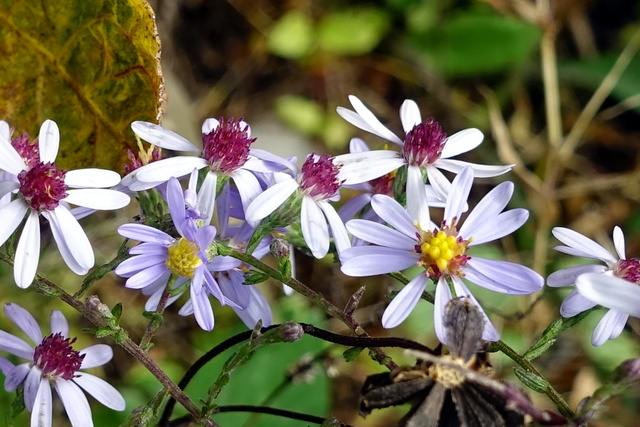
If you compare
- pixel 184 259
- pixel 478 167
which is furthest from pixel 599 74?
pixel 184 259

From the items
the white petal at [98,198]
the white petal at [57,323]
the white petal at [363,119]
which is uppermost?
the white petal at [363,119]

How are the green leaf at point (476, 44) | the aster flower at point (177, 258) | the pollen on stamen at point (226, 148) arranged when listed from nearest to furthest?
the aster flower at point (177, 258)
the pollen on stamen at point (226, 148)
the green leaf at point (476, 44)

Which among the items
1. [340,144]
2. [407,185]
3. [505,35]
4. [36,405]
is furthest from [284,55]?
[36,405]

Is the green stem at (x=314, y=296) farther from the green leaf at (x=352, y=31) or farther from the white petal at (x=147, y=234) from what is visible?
the green leaf at (x=352, y=31)

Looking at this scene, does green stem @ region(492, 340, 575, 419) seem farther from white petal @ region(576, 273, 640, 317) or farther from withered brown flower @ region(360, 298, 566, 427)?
white petal @ region(576, 273, 640, 317)

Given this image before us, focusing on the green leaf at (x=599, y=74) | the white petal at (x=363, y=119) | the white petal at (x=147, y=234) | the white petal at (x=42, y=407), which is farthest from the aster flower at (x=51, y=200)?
the green leaf at (x=599, y=74)

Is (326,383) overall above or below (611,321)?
above

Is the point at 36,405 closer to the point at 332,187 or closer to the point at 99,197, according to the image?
the point at 99,197
